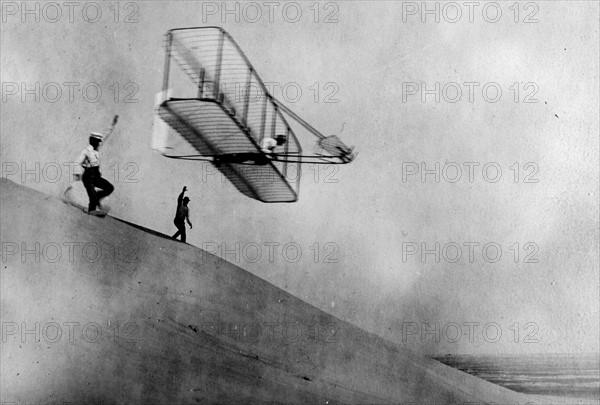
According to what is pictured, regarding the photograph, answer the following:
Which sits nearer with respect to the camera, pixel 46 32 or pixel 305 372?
pixel 305 372

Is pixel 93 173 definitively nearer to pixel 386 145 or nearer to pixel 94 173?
pixel 94 173

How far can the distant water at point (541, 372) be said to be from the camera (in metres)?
4.98

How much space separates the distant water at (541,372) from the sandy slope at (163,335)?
0.10 meters

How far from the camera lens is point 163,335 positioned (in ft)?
16.3

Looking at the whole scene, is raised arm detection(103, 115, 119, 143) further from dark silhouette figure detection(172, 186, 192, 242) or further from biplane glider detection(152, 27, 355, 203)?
dark silhouette figure detection(172, 186, 192, 242)

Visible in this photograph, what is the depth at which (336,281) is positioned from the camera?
5.13 metres

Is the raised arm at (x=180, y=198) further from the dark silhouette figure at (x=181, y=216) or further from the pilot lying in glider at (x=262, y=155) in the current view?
the pilot lying in glider at (x=262, y=155)

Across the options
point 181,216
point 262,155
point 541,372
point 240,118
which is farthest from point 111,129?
point 541,372

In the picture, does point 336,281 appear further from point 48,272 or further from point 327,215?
point 48,272

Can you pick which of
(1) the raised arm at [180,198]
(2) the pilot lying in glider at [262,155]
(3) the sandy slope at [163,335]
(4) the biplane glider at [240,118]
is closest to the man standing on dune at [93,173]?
(3) the sandy slope at [163,335]

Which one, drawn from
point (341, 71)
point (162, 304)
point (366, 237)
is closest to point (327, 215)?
point (366, 237)

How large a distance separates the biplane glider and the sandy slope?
2.63 feet

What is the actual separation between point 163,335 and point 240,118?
1.98 meters

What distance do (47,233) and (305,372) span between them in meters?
2.59
